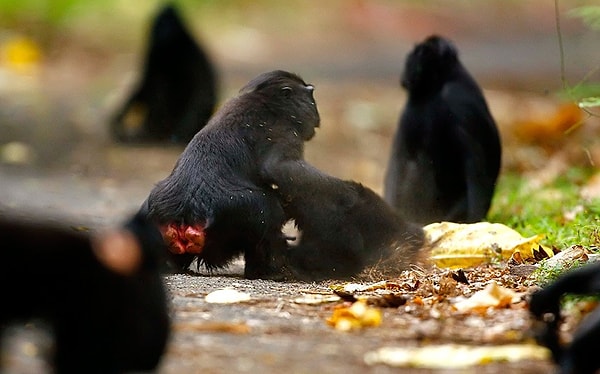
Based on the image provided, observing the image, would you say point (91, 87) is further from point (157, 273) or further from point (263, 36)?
point (157, 273)

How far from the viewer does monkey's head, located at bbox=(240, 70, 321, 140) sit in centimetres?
674

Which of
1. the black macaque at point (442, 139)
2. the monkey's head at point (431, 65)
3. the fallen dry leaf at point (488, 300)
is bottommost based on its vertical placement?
the fallen dry leaf at point (488, 300)

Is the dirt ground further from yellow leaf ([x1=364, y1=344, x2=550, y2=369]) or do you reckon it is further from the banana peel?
the banana peel

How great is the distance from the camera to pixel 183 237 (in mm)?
6301

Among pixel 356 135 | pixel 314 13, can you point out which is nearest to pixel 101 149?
pixel 356 135

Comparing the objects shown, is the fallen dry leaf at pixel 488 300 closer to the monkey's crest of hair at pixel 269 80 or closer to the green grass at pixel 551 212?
the green grass at pixel 551 212

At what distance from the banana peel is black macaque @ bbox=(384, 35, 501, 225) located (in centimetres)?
145

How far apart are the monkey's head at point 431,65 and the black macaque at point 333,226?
7.37 ft

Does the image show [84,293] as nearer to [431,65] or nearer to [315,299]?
[315,299]

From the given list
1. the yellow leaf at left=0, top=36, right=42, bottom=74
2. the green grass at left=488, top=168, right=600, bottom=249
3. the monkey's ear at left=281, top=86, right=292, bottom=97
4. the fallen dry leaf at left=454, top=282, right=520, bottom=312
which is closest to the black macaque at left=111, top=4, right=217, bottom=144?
the green grass at left=488, top=168, right=600, bottom=249

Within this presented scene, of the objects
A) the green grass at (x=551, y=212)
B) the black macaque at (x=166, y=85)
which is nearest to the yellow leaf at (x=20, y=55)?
the black macaque at (x=166, y=85)

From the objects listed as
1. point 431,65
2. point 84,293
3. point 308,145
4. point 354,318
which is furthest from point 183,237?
point 308,145

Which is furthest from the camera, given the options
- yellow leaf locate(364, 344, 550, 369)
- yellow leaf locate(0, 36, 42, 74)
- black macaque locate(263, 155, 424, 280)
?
yellow leaf locate(0, 36, 42, 74)

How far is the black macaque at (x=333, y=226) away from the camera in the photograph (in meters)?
6.45
